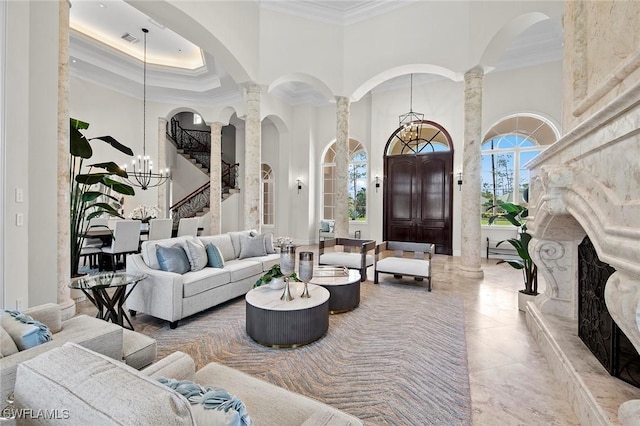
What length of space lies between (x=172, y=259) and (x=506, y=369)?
3.56 m

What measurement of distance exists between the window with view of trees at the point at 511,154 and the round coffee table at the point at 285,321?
20.9 feet

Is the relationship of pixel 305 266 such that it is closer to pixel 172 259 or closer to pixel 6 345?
pixel 172 259

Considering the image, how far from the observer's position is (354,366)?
257cm

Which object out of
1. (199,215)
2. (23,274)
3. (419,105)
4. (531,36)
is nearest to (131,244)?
(23,274)

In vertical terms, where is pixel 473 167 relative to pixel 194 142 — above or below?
below

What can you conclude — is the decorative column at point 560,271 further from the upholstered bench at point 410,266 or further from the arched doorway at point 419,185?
the arched doorway at point 419,185

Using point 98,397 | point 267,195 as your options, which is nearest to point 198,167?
point 267,195

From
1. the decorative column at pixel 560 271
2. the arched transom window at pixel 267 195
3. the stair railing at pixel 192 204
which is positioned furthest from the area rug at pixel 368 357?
the stair railing at pixel 192 204

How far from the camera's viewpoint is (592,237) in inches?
69.6

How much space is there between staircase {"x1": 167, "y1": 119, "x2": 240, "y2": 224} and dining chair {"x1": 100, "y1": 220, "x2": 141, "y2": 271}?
530cm

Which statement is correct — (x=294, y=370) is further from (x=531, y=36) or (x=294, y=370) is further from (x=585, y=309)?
(x=531, y=36)

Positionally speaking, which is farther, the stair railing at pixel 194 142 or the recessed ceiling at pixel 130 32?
the stair railing at pixel 194 142

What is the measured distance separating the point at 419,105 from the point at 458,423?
26.7 ft

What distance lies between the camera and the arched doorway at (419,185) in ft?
27.1
